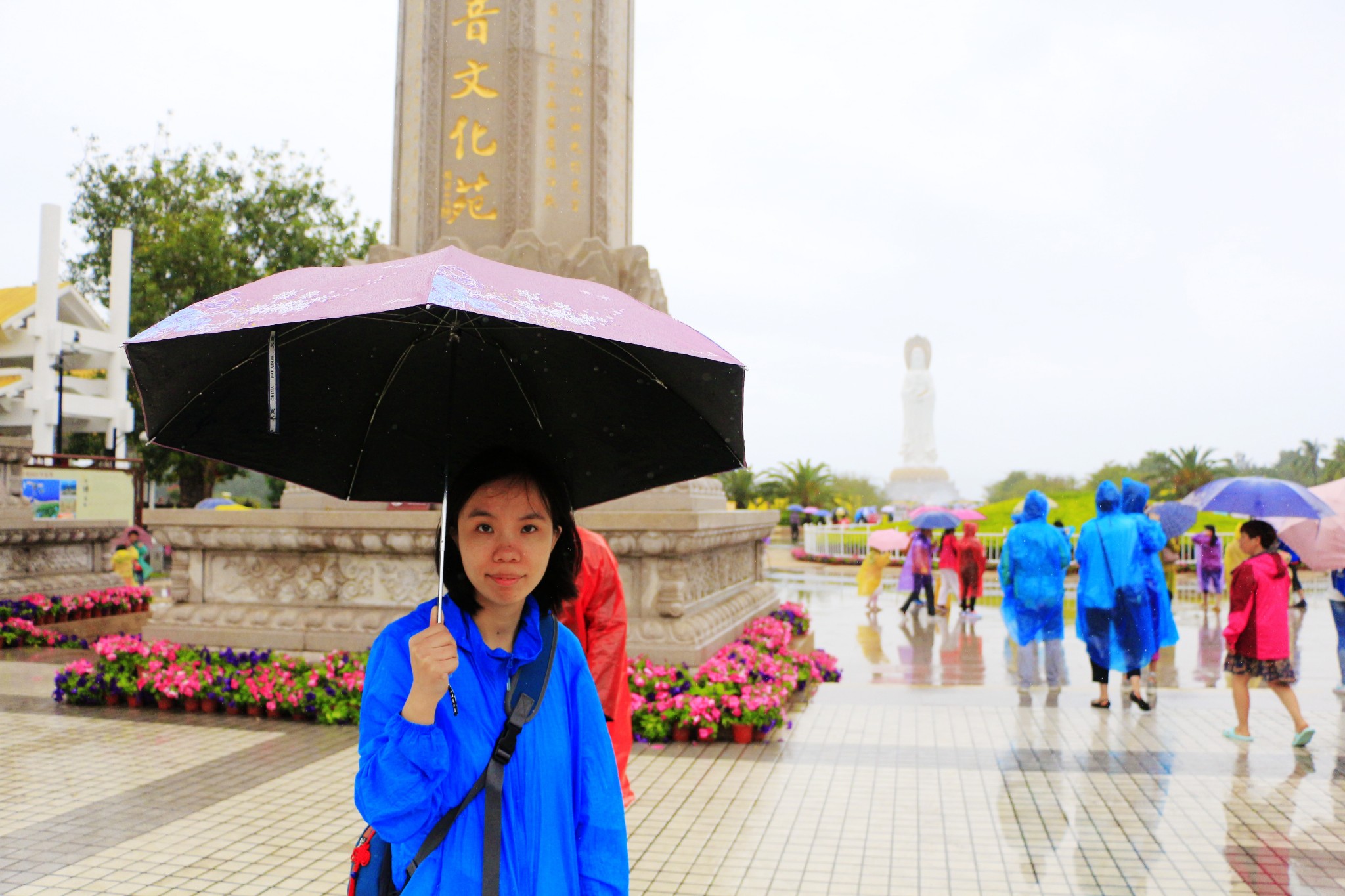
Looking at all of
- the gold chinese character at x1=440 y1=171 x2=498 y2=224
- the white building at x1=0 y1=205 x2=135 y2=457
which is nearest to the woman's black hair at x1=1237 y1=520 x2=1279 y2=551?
the gold chinese character at x1=440 y1=171 x2=498 y2=224

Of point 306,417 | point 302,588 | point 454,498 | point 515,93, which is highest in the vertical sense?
point 515,93

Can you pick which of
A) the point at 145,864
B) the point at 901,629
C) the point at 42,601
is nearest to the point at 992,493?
the point at 901,629

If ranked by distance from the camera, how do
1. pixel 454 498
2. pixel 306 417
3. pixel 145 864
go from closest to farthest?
pixel 454 498 < pixel 306 417 < pixel 145 864

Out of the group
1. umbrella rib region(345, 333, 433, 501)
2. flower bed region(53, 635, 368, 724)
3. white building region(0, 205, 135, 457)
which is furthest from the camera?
white building region(0, 205, 135, 457)

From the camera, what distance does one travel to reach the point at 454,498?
81.4 inches

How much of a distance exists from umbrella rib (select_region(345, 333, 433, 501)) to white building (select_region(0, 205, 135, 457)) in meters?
22.7

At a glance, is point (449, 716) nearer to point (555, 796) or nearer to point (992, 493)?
point (555, 796)

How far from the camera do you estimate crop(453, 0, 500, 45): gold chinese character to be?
8961mm

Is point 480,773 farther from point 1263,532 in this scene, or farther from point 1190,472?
point 1190,472

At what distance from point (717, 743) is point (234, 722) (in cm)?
326

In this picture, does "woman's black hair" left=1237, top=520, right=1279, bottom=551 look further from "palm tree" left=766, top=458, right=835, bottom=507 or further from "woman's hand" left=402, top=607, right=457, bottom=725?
"palm tree" left=766, top=458, right=835, bottom=507

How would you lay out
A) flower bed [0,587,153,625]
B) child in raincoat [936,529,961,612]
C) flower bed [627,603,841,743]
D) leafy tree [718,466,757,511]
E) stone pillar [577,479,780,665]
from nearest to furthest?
1. flower bed [627,603,841,743]
2. stone pillar [577,479,780,665]
3. flower bed [0,587,153,625]
4. child in raincoat [936,529,961,612]
5. leafy tree [718,466,757,511]

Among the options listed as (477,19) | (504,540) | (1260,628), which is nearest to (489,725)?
(504,540)

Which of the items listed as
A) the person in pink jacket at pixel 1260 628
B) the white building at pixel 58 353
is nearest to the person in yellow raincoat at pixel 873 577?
the person in pink jacket at pixel 1260 628
